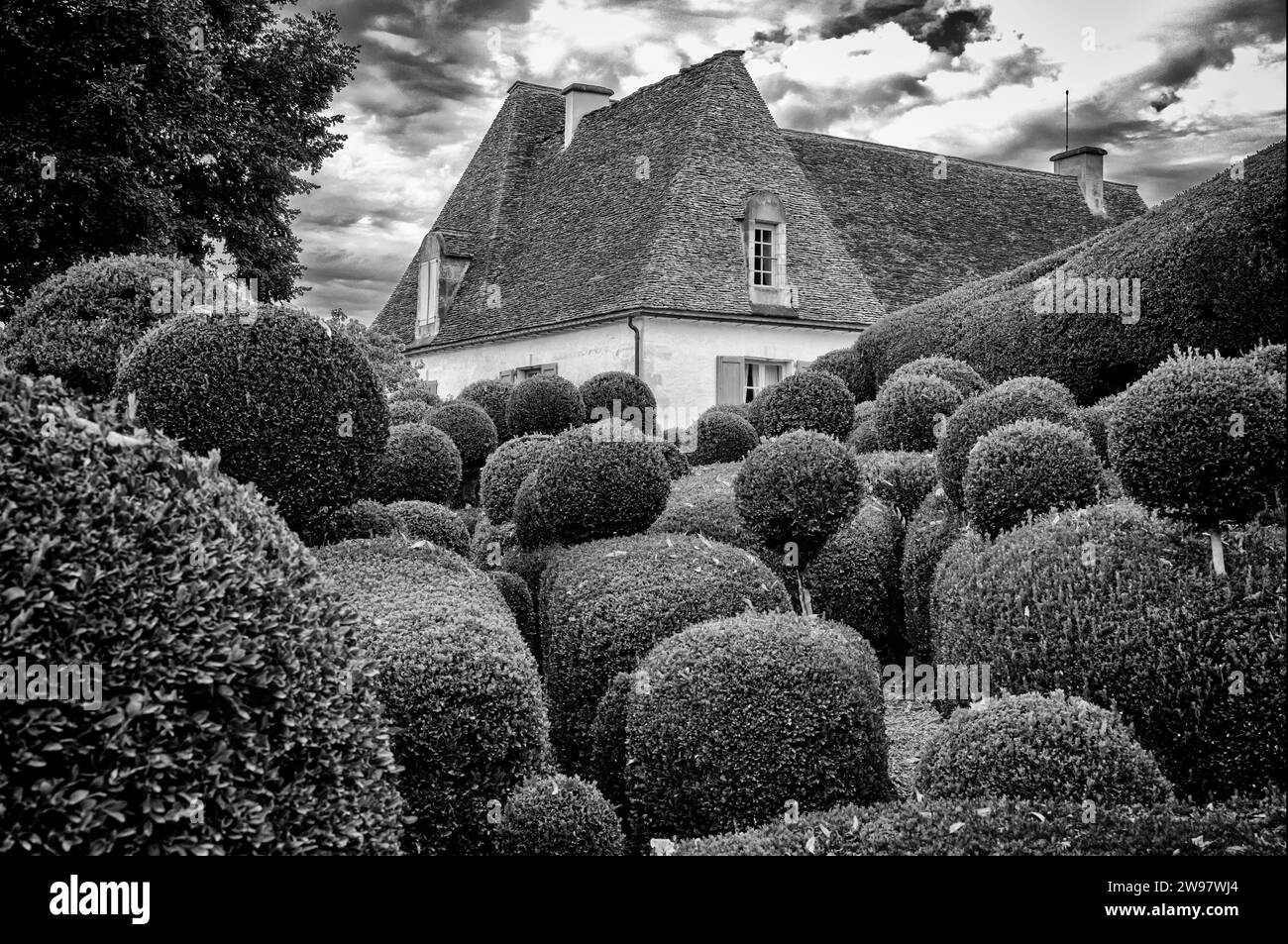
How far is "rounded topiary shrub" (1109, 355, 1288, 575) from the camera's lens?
5.73m

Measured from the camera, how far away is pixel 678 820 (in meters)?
6.32

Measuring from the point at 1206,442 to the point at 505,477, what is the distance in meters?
8.22

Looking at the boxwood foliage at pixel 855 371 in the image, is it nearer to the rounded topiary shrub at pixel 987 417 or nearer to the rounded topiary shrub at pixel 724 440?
the rounded topiary shrub at pixel 724 440

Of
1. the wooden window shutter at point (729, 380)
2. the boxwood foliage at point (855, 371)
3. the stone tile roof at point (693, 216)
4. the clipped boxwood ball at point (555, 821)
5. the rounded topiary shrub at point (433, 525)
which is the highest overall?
the stone tile roof at point (693, 216)

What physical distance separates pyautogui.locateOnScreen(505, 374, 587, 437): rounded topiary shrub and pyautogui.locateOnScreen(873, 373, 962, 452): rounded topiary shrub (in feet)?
22.1

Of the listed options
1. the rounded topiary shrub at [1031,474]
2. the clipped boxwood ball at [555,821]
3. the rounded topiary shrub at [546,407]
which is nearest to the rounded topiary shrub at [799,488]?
the rounded topiary shrub at [1031,474]

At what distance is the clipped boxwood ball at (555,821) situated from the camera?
17.5ft

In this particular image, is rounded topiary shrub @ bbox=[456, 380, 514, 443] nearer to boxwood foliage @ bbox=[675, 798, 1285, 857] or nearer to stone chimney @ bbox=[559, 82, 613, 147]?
stone chimney @ bbox=[559, 82, 613, 147]

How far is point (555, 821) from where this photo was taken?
534cm

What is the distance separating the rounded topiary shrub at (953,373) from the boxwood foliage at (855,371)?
413cm

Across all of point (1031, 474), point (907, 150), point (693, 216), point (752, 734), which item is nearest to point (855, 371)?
point (693, 216)

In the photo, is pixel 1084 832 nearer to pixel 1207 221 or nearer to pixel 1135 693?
pixel 1135 693

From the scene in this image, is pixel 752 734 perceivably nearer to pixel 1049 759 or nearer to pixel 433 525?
pixel 1049 759
